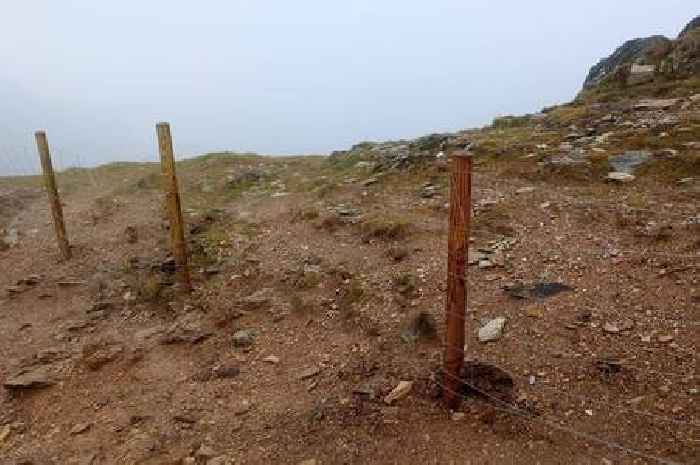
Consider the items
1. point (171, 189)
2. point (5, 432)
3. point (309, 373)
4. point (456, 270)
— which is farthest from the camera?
point (171, 189)

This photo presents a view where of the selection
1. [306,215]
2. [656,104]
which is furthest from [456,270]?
[656,104]

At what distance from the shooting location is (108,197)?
18516 millimetres

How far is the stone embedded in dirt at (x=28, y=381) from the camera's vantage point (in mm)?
7871

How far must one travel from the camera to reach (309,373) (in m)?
7.28

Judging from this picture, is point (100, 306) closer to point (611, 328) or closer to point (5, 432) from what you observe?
point (5, 432)

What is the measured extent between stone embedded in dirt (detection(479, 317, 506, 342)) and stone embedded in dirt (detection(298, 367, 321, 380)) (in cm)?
236

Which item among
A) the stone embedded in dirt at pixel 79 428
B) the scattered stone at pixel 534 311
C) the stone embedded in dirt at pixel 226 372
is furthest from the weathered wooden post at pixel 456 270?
the stone embedded in dirt at pixel 79 428

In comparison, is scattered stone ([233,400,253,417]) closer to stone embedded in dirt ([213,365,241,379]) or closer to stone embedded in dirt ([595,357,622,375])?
stone embedded in dirt ([213,365,241,379])

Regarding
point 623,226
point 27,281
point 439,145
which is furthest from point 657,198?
point 27,281

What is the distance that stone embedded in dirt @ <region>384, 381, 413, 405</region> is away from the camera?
20.5 feet

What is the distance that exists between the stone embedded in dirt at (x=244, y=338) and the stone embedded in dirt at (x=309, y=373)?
56.0 inches

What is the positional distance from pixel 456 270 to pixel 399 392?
1.87 m

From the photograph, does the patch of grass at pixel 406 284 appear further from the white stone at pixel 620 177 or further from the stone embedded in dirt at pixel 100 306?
the stone embedded in dirt at pixel 100 306

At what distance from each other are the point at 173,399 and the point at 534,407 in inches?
192
